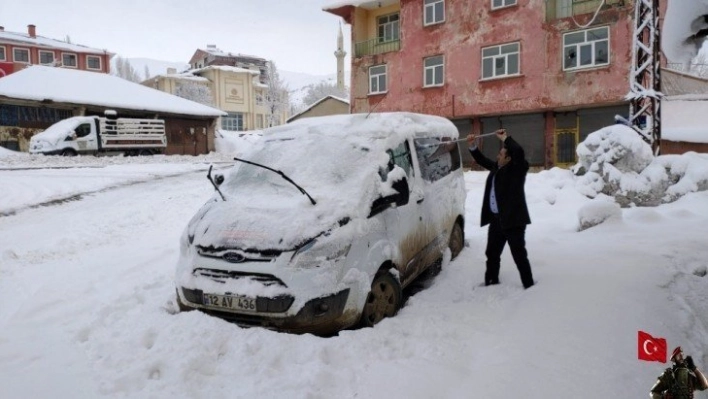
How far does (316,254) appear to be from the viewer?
3.65m

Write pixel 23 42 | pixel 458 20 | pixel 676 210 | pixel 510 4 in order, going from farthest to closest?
pixel 23 42, pixel 458 20, pixel 510 4, pixel 676 210

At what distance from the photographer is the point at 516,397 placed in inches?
116

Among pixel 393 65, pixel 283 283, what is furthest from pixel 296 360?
pixel 393 65

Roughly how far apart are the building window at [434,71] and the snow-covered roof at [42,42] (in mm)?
42217

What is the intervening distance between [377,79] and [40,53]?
A: 41.9 m

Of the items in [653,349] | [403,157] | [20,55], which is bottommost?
[653,349]

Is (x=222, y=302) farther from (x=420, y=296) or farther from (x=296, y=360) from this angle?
(x=420, y=296)

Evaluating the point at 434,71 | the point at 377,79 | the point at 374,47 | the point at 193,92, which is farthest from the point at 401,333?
the point at 193,92

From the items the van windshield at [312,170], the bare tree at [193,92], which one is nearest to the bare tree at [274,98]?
the bare tree at [193,92]

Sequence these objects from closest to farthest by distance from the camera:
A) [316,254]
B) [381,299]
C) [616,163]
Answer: [316,254] → [381,299] → [616,163]

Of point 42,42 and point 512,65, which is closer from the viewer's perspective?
point 512,65

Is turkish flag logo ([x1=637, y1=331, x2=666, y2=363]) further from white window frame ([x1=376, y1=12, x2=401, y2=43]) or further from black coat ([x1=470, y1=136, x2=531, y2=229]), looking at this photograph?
white window frame ([x1=376, y1=12, x2=401, y2=43])

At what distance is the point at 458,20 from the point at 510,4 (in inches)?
98.8

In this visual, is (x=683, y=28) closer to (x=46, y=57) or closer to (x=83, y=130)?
(x=83, y=130)
